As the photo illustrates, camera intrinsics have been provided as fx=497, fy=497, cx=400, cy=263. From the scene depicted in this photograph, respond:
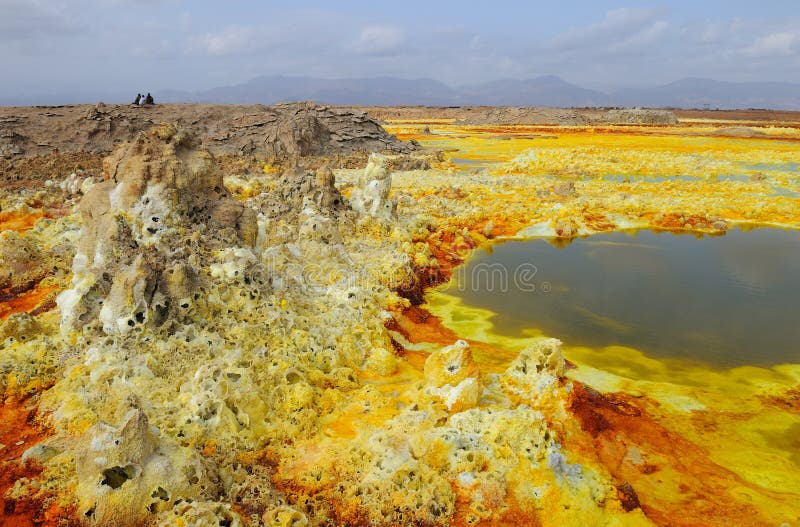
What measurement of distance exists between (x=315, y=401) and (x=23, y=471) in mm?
3015

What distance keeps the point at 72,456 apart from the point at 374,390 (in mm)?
3434

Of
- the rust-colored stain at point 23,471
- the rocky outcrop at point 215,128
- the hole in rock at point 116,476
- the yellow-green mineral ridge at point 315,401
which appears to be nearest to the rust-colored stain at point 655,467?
the yellow-green mineral ridge at point 315,401

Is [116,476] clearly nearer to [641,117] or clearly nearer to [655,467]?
[655,467]

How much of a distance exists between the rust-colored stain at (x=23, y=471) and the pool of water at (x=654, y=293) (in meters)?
7.25

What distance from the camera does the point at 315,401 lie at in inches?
251

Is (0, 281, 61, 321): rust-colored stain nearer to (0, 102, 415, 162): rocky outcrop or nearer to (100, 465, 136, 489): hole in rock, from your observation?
(100, 465, 136, 489): hole in rock

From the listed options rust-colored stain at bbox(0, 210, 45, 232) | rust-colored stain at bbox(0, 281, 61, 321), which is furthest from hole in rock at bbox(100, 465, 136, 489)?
rust-colored stain at bbox(0, 210, 45, 232)

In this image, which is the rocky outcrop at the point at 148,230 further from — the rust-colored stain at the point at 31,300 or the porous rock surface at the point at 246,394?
the rust-colored stain at the point at 31,300

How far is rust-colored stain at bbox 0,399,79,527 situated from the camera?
4.38 metres

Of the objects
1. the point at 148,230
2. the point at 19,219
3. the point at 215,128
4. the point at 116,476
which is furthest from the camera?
the point at 215,128

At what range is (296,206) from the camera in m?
12.5

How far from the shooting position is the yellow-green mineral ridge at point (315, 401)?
4.83m

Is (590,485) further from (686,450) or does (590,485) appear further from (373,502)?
(373,502)

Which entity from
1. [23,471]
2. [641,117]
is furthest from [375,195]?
[641,117]
